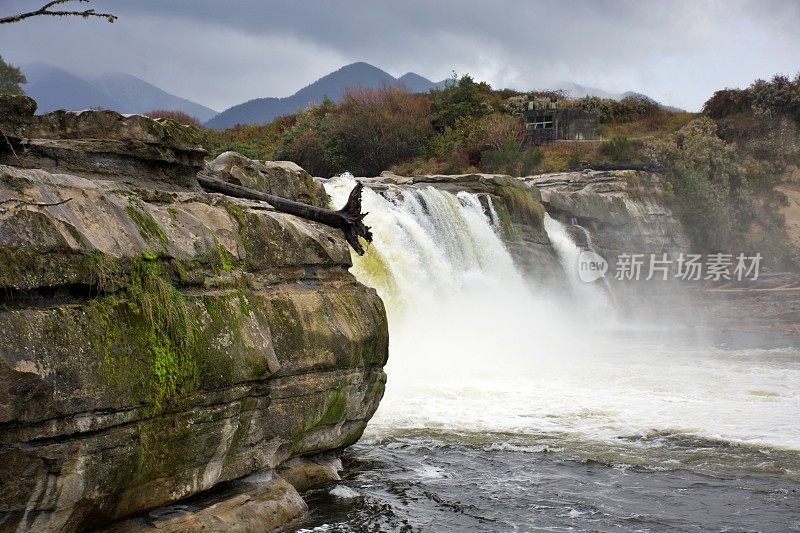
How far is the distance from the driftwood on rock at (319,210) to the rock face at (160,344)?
18.6 inches

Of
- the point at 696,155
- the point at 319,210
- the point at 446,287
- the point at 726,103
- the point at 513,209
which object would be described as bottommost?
the point at 446,287

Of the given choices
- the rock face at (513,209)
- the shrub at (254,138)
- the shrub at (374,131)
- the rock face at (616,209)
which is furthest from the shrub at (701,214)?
the shrub at (254,138)

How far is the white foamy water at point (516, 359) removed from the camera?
1287cm

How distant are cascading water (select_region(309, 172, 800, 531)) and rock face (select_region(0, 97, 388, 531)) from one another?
126cm

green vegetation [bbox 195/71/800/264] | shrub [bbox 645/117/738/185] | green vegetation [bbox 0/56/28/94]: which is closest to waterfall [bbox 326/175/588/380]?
green vegetation [bbox 195/71/800/264]

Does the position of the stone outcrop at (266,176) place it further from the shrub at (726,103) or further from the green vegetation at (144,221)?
the shrub at (726,103)


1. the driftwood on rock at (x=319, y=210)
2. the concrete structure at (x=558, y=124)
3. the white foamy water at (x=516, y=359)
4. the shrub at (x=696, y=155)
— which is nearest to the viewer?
the driftwood on rock at (x=319, y=210)

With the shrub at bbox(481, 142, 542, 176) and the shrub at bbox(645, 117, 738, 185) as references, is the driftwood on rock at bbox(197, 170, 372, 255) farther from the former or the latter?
the shrub at bbox(481, 142, 542, 176)

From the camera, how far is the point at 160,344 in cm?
705

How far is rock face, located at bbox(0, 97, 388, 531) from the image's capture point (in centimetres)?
612

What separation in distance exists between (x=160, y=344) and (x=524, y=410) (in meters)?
7.80

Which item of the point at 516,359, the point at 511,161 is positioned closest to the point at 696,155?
the point at 511,161

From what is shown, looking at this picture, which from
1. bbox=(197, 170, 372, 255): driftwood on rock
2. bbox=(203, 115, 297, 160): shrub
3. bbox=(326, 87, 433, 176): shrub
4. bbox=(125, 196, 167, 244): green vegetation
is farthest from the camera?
bbox=(326, 87, 433, 176): shrub

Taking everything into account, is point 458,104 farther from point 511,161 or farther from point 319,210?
point 319,210
